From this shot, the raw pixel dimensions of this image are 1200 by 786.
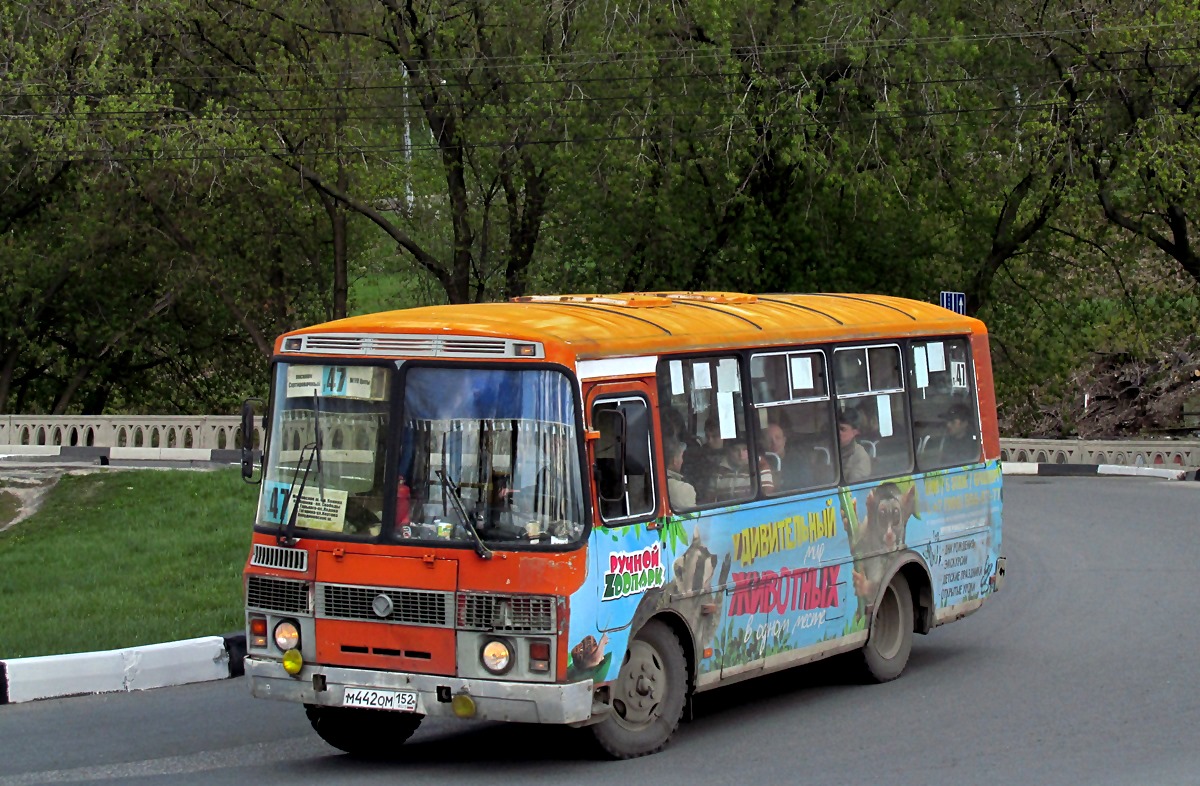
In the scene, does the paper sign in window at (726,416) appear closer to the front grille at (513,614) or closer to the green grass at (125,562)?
the front grille at (513,614)

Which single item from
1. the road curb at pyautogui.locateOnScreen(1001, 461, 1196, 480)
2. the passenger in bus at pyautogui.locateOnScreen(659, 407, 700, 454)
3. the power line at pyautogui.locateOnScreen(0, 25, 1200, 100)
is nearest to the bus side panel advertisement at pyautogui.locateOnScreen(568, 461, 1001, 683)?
the passenger in bus at pyautogui.locateOnScreen(659, 407, 700, 454)

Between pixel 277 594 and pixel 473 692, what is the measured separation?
4.21 ft

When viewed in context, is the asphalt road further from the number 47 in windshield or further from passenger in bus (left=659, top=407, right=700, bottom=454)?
the number 47 in windshield

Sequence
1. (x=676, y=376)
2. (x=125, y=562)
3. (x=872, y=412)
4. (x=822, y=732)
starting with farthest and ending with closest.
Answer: (x=125, y=562) → (x=872, y=412) → (x=822, y=732) → (x=676, y=376)

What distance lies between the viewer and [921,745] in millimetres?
9539

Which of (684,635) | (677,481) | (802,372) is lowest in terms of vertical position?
(684,635)

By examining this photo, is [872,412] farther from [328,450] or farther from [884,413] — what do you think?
[328,450]

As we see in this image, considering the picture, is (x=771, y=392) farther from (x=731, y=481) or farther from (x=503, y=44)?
(x=503, y=44)

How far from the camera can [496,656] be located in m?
8.48

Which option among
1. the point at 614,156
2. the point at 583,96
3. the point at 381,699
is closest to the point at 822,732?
the point at 381,699

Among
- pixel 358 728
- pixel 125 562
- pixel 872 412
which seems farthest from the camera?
pixel 125 562

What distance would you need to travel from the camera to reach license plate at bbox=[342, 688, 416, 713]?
28.1 ft

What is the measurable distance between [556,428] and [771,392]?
2.21 metres

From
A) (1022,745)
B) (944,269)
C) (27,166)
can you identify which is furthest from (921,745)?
(27,166)
